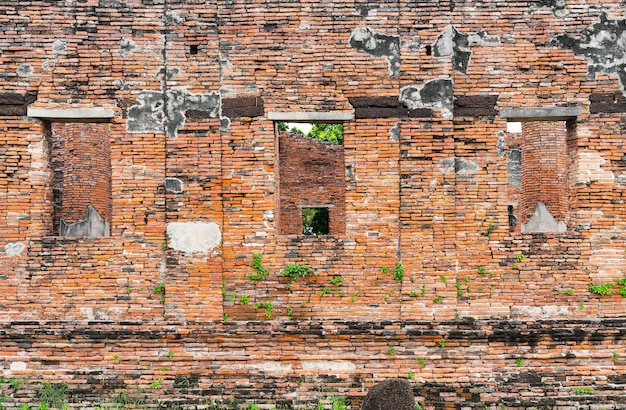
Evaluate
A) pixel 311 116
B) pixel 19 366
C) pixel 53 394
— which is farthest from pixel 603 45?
pixel 19 366

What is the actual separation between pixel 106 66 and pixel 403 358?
5.25 metres

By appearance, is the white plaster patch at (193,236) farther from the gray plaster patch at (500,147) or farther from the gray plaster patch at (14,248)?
the gray plaster patch at (500,147)

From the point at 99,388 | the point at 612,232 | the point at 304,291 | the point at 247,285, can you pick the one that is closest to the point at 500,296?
the point at 612,232

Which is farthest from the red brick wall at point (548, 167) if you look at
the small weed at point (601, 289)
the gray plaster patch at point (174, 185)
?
the gray plaster patch at point (174, 185)

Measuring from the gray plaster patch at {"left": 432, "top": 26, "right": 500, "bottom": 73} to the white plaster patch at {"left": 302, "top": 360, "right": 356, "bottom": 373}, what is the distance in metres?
3.97

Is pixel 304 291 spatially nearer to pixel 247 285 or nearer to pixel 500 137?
pixel 247 285

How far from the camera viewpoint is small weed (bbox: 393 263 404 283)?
784 centimetres

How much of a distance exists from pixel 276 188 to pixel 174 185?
1301 millimetres

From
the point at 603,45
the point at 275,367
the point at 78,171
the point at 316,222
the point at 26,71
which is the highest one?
the point at 603,45

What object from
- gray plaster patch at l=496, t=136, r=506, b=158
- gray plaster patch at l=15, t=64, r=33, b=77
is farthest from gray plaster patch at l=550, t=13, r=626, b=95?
gray plaster patch at l=15, t=64, r=33, b=77

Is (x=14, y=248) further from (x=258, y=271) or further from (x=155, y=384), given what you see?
(x=258, y=271)

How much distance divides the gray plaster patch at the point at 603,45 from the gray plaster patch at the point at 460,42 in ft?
2.91

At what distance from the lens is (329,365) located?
25.2 ft

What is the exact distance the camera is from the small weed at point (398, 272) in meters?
7.84
